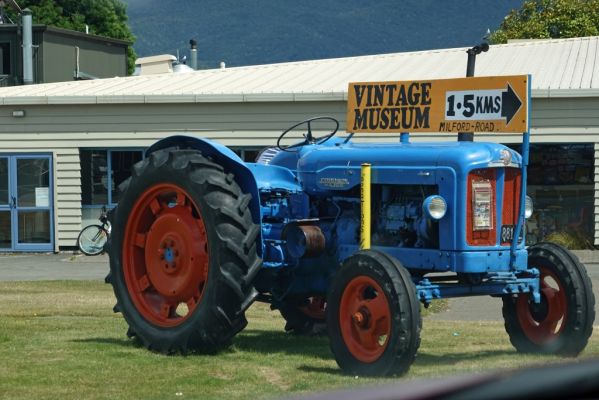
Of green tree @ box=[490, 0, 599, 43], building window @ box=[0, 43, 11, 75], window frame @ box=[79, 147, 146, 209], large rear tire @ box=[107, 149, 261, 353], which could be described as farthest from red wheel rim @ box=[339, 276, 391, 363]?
green tree @ box=[490, 0, 599, 43]

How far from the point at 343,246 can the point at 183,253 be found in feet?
3.85

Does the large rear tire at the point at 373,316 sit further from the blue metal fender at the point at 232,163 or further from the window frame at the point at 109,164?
the window frame at the point at 109,164

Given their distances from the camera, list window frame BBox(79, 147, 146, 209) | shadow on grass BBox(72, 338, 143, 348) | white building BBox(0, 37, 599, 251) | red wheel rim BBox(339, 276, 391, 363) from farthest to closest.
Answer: window frame BBox(79, 147, 146, 209)
white building BBox(0, 37, 599, 251)
shadow on grass BBox(72, 338, 143, 348)
red wheel rim BBox(339, 276, 391, 363)

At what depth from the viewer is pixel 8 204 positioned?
1001 inches

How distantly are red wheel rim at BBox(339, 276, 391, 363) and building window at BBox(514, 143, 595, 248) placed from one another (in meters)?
16.8

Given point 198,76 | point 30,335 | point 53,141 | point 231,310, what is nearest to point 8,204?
point 53,141

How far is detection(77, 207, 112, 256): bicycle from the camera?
81.1 ft

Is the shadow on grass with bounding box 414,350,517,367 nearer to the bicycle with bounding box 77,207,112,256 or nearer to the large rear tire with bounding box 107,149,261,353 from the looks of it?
the large rear tire with bounding box 107,149,261,353

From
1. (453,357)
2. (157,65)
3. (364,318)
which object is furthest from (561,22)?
(364,318)

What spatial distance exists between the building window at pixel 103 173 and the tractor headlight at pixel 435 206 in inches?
735

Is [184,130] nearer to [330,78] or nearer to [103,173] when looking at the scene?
[103,173]

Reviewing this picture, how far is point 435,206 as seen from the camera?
7617 millimetres

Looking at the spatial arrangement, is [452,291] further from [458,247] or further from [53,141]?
[53,141]

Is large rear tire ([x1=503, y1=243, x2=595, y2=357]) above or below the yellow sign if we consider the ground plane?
below
